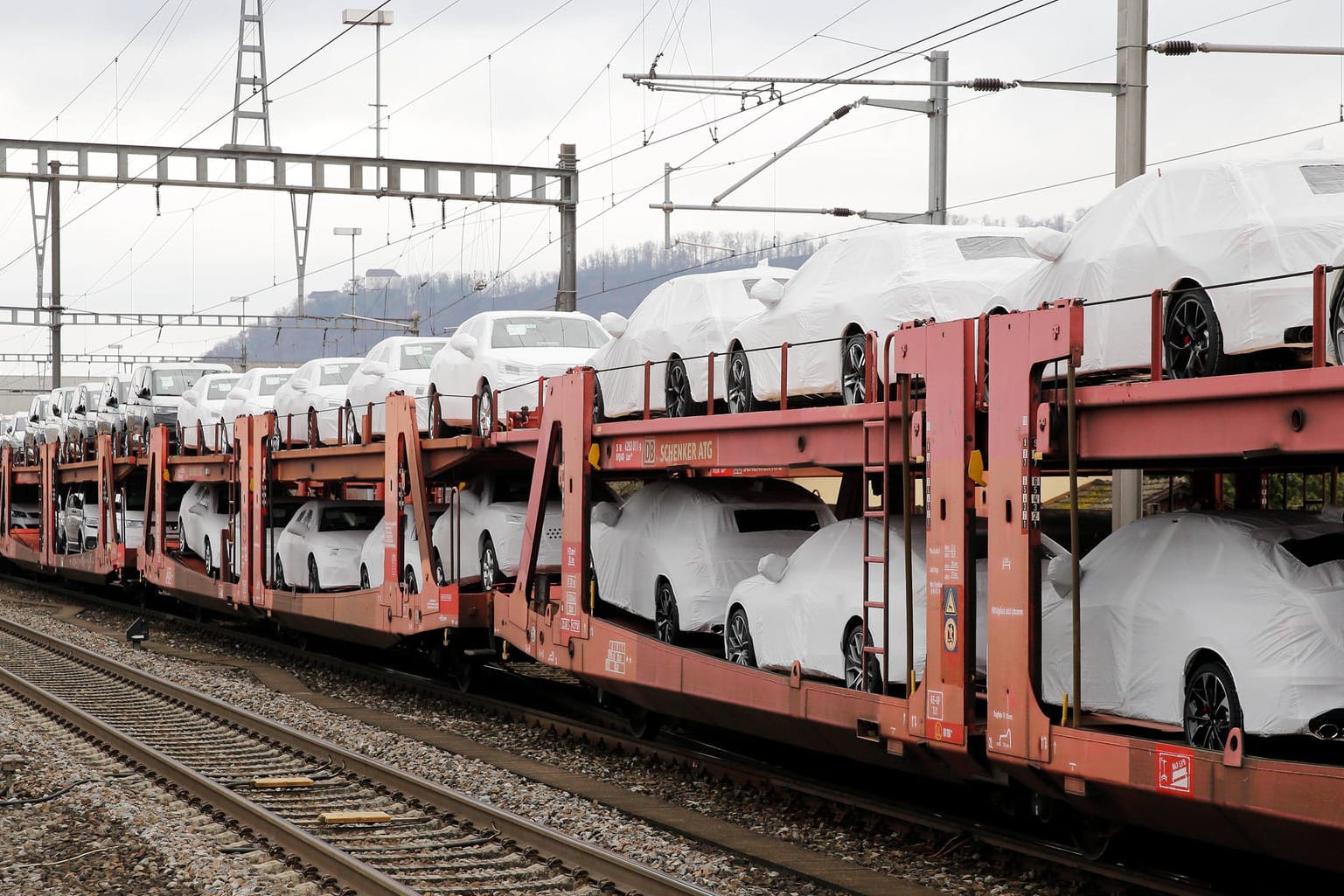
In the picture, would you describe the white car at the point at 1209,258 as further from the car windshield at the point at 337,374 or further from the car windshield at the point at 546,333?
the car windshield at the point at 337,374

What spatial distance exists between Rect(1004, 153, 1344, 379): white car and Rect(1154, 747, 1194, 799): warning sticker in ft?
6.25

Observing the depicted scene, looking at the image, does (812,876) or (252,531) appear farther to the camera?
(252,531)

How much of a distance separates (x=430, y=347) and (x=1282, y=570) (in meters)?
14.8

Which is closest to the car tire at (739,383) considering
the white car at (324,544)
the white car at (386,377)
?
the white car at (386,377)

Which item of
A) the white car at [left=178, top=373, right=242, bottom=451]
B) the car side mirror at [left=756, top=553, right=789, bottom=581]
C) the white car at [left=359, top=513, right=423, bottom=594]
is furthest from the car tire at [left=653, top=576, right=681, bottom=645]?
the white car at [left=178, top=373, right=242, bottom=451]

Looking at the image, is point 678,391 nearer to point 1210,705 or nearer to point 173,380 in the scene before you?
point 1210,705

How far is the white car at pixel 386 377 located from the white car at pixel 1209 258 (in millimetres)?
12418

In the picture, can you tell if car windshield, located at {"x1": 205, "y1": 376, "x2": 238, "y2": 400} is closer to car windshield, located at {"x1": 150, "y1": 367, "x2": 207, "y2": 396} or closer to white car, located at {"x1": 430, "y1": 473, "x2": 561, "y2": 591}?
car windshield, located at {"x1": 150, "y1": 367, "x2": 207, "y2": 396}

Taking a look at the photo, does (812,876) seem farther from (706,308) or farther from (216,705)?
(216,705)

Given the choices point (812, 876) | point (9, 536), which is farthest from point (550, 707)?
point (9, 536)

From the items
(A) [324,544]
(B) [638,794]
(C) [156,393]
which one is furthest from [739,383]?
(C) [156,393]

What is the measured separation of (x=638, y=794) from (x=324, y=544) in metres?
10.5

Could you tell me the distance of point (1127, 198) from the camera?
8562 millimetres

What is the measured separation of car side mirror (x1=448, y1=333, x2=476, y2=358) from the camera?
17.0 m
